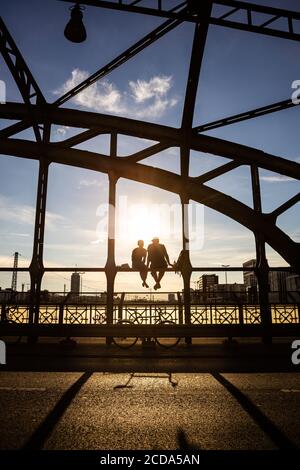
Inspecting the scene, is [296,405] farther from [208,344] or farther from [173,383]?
[208,344]

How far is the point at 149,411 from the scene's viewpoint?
13.6 ft

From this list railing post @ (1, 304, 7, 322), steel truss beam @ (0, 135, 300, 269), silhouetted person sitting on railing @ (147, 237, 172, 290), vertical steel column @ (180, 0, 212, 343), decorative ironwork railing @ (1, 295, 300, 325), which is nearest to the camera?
vertical steel column @ (180, 0, 212, 343)

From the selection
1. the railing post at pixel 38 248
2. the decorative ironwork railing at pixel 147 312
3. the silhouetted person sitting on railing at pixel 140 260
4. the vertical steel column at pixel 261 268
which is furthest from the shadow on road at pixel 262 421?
the railing post at pixel 38 248

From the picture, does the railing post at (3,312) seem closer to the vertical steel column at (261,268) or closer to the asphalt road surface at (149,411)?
the asphalt road surface at (149,411)

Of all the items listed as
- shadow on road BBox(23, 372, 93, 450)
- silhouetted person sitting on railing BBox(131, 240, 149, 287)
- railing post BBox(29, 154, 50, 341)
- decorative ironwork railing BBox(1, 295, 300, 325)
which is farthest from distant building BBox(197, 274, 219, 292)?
shadow on road BBox(23, 372, 93, 450)

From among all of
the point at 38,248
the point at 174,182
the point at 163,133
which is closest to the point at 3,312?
the point at 38,248

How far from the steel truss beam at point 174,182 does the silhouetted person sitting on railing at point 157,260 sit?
2468mm

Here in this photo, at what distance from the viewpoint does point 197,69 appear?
9.51 meters

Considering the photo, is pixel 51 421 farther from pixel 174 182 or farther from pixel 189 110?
pixel 189 110

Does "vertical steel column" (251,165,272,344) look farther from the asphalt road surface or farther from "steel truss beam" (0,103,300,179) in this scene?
the asphalt road surface

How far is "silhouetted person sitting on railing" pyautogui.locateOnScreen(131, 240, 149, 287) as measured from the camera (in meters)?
11.0

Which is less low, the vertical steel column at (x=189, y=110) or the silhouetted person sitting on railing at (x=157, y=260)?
the vertical steel column at (x=189, y=110)

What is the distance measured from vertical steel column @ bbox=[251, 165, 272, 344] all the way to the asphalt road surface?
5177 mm

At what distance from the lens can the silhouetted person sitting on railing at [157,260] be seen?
1102cm
